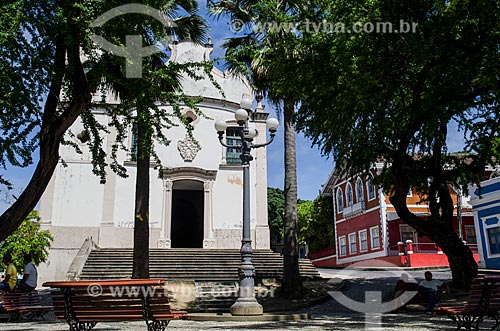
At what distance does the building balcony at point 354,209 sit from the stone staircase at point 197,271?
48.6ft

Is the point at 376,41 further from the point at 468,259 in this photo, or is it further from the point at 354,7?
the point at 468,259

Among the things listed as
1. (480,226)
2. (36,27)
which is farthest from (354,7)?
(480,226)

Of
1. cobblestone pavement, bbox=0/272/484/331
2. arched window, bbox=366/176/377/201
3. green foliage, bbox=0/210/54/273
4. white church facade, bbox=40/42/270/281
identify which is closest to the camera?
cobblestone pavement, bbox=0/272/484/331

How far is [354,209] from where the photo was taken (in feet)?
116

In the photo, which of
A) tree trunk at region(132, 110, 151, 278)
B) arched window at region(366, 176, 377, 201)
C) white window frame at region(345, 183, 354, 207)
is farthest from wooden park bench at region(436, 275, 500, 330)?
white window frame at region(345, 183, 354, 207)

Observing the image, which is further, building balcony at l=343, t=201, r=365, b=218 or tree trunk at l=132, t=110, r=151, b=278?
building balcony at l=343, t=201, r=365, b=218

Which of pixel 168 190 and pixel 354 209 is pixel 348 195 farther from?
pixel 168 190

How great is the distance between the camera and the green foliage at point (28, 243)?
17656mm

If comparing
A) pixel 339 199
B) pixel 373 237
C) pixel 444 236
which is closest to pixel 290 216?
pixel 444 236

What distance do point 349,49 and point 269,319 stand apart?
613cm

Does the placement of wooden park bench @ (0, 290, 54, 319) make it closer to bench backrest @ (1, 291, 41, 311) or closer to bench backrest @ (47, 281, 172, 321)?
bench backrest @ (1, 291, 41, 311)

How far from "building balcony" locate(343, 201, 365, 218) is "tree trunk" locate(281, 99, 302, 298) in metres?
19.9

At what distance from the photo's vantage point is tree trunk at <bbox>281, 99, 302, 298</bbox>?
1467 cm

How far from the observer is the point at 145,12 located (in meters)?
8.42
